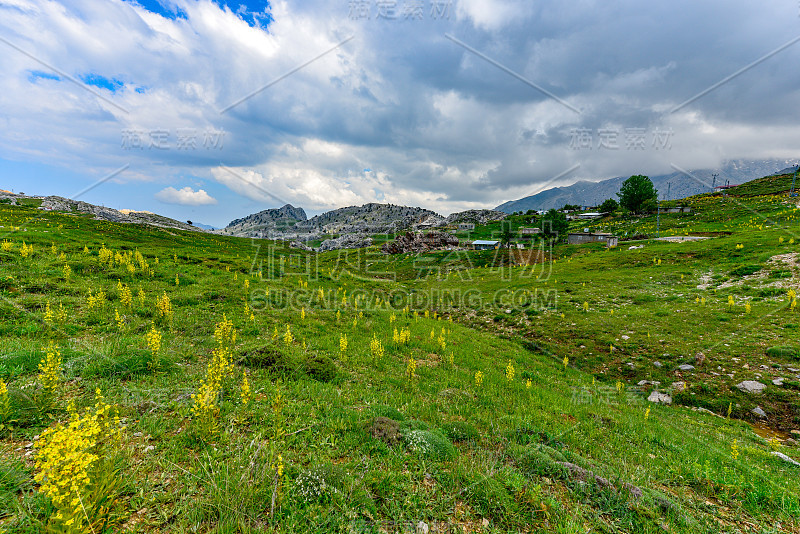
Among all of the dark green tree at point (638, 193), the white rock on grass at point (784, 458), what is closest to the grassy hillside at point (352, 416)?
the white rock on grass at point (784, 458)

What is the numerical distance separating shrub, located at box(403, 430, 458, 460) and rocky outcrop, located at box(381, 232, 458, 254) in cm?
7855

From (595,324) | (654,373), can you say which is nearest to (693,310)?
(595,324)

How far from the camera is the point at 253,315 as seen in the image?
47.9 ft

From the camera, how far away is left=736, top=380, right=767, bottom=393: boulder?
11.6 meters

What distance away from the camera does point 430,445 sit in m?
6.10

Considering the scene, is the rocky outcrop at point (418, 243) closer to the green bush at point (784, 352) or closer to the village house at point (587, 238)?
the village house at point (587, 238)

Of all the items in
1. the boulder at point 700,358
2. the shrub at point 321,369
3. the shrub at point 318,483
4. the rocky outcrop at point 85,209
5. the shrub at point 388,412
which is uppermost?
the rocky outcrop at point 85,209

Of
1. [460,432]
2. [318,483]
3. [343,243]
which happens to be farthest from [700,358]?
[343,243]

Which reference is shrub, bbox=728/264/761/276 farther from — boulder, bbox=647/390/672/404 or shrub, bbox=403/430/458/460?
shrub, bbox=403/430/458/460

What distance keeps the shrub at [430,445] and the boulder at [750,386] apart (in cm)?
1431

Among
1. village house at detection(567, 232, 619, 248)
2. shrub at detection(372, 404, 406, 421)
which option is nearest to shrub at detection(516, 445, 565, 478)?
shrub at detection(372, 404, 406, 421)

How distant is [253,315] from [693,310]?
2798cm

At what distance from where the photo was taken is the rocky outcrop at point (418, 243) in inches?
3455

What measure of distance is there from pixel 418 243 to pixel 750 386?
82945mm
